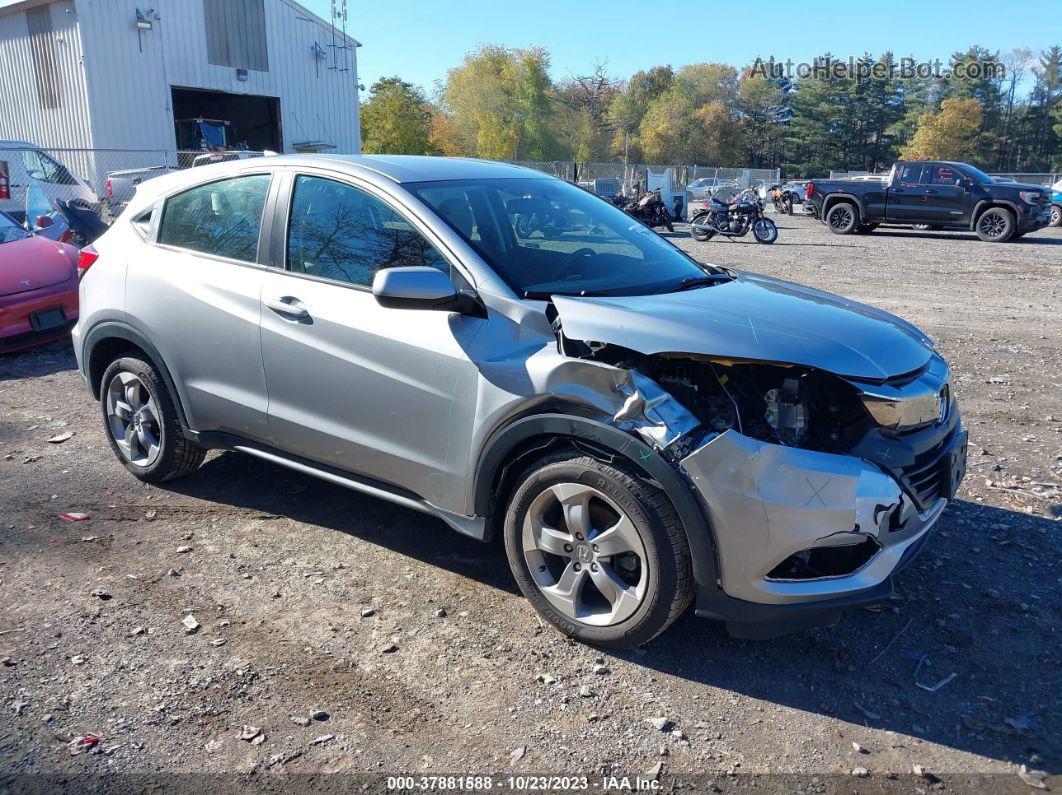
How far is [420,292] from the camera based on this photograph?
3236 millimetres

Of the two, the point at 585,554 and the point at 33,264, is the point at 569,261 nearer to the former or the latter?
the point at 585,554

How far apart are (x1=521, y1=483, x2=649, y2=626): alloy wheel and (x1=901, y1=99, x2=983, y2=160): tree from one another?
248ft

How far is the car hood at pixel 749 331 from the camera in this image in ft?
9.90

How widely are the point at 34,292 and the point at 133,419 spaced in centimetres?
412

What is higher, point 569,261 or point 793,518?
point 569,261

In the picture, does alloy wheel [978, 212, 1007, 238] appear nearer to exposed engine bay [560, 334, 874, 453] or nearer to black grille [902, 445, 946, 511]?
black grille [902, 445, 946, 511]

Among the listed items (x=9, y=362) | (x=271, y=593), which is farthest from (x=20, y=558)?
(x=9, y=362)

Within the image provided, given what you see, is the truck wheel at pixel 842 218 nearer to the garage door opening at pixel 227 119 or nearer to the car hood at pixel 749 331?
the garage door opening at pixel 227 119

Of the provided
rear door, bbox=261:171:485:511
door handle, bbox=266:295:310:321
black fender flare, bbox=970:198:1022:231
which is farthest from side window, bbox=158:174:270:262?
black fender flare, bbox=970:198:1022:231

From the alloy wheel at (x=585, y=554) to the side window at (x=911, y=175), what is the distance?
68.1ft

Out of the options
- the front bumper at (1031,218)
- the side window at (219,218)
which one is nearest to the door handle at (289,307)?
the side window at (219,218)

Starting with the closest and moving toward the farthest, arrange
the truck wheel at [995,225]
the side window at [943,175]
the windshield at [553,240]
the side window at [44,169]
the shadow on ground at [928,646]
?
1. the shadow on ground at [928,646]
2. the windshield at [553,240]
3. the side window at [44,169]
4. the truck wheel at [995,225]
5. the side window at [943,175]

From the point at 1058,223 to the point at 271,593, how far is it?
27.8 metres

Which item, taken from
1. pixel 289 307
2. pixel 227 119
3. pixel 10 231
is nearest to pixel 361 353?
pixel 289 307
